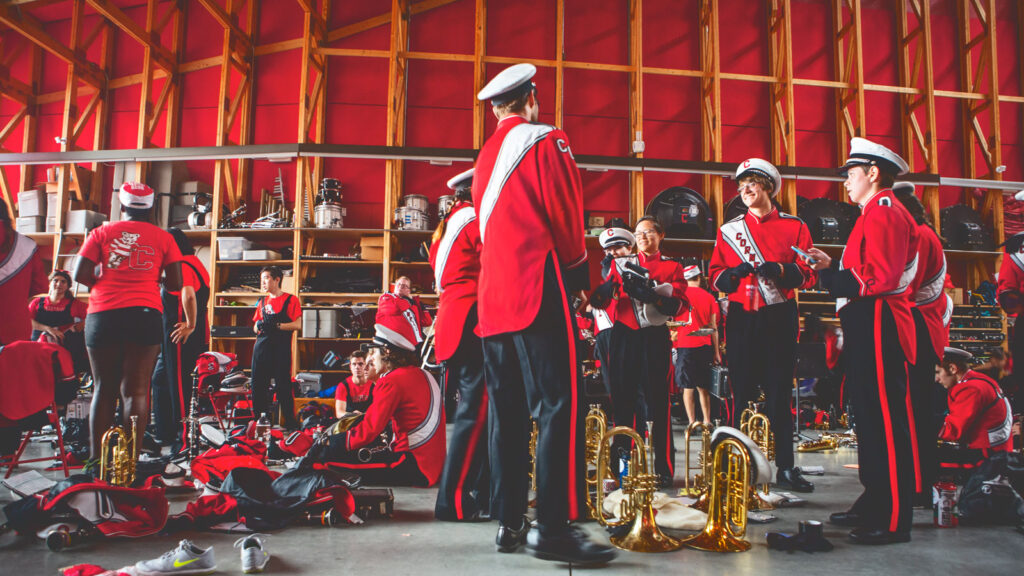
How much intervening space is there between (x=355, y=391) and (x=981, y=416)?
15.5 ft

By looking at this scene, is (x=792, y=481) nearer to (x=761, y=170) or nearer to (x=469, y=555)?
(x=761, y=170)

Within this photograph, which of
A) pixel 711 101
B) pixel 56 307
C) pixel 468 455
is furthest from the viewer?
pixel 711 101

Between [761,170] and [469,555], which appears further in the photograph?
→ [761,170]

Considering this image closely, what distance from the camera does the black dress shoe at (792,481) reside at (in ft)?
11.0

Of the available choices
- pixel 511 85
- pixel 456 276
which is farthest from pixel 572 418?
pixel 511 85

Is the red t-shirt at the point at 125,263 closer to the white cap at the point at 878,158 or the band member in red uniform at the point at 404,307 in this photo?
the band member in red uniform at the point at 404,307

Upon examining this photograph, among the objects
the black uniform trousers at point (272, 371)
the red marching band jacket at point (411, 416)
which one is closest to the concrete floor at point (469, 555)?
the red marching band jacket at point (411, 416)

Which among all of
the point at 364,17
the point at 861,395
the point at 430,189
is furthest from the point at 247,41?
the point at 861,395

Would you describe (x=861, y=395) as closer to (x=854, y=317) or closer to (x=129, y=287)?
(x=854, y=317)

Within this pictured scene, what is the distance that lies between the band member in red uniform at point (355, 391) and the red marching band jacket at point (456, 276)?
272 centimetres

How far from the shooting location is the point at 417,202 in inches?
349

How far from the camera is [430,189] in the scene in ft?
32.1

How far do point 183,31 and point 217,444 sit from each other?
30.2ft

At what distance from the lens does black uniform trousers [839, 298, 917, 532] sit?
7.58 ft
